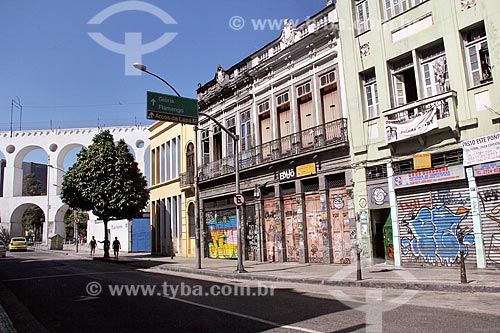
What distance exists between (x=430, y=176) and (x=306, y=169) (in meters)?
5.78

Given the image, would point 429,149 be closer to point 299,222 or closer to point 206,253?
point 299,222

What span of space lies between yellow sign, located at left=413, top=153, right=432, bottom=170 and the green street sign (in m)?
8.45

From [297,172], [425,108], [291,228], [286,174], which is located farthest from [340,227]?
[425,108]

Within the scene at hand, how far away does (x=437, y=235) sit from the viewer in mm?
14445

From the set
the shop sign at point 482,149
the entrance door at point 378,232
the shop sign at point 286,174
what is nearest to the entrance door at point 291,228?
the shop sign at point 286,174

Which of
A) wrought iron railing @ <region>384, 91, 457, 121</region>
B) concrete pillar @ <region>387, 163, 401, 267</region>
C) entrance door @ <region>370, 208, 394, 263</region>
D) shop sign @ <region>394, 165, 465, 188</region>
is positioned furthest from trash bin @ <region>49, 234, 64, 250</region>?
wrought iron railing @ <region>384, 91, 457, 121</region>

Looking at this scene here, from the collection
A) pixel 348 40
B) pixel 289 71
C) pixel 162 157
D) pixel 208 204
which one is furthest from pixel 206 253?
pixel 348 40

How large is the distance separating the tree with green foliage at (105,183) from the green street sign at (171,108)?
43.1 ft

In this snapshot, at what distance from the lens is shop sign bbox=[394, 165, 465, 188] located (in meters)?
13.8

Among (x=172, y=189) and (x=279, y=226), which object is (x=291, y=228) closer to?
(x=279, y=226)

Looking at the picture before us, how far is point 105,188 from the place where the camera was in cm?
2822

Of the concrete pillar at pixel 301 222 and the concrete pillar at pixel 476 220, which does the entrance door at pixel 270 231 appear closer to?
the concrete pillar at pixel 301 222

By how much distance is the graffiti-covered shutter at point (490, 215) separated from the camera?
1289 centimetres

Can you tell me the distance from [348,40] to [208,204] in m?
13.7
